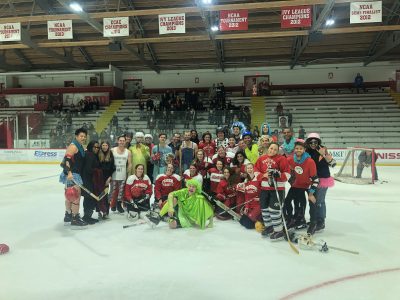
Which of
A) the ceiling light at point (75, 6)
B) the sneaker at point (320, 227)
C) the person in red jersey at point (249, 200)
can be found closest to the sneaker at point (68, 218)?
the person in red jersey at point (249, 200)

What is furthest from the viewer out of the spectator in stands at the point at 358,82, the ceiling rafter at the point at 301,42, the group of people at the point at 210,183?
the spectator in stands at the point at 358,82

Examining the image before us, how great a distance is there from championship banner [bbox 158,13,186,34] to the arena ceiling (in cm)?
29

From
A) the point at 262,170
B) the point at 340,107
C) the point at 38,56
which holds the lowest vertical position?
the point at 262,170

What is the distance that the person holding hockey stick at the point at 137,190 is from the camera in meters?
5.33

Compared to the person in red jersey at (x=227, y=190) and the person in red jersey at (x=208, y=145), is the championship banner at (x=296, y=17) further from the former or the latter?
the person in red jersey at (x=227, y=190)

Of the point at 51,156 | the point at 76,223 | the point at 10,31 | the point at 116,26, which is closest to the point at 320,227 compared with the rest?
the point at 76,223

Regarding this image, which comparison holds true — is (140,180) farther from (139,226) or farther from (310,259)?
(310,259)

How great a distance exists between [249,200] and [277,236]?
0.86 m

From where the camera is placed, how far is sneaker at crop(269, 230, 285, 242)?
4.20 metres

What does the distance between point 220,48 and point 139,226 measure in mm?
13885

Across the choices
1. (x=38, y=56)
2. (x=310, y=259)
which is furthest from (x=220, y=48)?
(x=310, y=259)

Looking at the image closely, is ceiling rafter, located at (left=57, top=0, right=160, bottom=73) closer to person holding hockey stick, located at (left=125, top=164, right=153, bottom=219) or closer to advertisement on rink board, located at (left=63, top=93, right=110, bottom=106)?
advertisement on rink board, located at (left=63, top=93, right=110, bottom=106)

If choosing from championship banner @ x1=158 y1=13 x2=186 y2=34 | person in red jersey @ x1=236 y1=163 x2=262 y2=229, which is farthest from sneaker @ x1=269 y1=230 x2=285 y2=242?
championship banner @ x1=158 y1=13 x2=186 y2=34

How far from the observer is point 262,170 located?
431 centimetres
